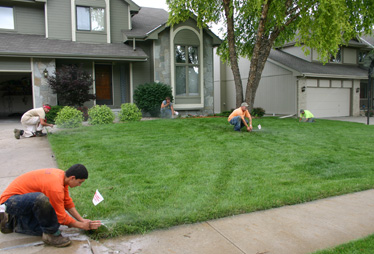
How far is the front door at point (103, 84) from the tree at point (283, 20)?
4.28 meters

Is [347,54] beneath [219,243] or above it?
above

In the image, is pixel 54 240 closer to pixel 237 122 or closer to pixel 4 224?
pixel 4 224

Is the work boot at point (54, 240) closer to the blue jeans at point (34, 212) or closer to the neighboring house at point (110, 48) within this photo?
the blue jeans at point (34, 212)

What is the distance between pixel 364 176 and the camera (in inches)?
235

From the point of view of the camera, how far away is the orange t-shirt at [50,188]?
3.19 meters

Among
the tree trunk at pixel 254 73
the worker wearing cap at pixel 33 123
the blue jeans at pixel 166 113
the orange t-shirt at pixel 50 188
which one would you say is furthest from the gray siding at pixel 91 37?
the orange t-shirt at pixel 50 188

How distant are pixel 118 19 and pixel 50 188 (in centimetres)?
1476

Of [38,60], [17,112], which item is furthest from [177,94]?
[17,112]

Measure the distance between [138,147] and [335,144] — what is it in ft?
18.4

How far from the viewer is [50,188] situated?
320cm

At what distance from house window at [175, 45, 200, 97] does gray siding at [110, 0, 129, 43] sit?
10.5 ft

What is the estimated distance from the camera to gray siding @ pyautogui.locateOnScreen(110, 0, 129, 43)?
16156mm

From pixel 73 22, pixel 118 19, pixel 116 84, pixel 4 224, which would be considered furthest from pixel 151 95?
pixel 4 224

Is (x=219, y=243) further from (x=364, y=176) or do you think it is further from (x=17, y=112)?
A: (x=17, y=112)
